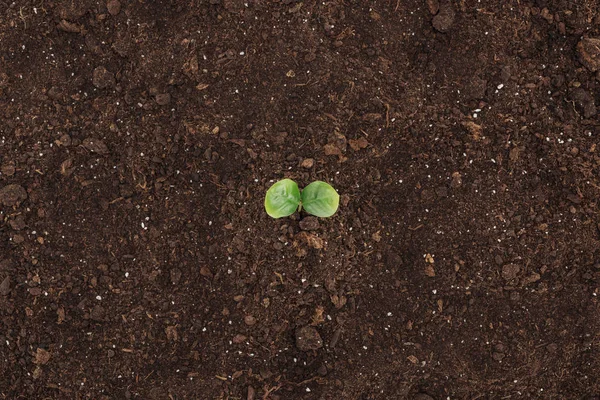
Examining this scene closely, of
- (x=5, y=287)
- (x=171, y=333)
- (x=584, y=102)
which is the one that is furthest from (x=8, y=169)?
(x=584, y=102)

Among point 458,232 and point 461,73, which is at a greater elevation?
point 461,73

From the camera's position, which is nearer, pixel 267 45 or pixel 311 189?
pixel 311 189

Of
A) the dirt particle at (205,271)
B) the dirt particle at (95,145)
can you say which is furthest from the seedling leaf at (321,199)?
the dirt particle at (95,145)

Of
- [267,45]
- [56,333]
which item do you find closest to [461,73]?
[267,45]

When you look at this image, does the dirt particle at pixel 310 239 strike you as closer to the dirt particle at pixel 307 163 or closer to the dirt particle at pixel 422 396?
the dirt particle at pixel 307 163

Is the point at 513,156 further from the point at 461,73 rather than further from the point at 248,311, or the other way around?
the point at 248,311
